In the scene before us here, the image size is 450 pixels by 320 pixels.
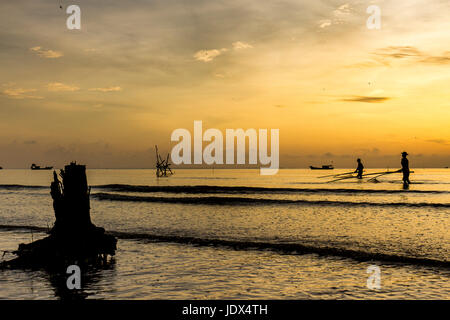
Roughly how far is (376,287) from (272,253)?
468cm

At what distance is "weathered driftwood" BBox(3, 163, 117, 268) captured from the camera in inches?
447

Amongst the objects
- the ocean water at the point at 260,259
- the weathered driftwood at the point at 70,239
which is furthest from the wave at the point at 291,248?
the weathered driftwood at the point at 70,239

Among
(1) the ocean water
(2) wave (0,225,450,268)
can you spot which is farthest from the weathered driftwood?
(2) wave (0,225,450,268)

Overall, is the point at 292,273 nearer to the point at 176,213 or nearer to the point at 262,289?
the point at 262,289

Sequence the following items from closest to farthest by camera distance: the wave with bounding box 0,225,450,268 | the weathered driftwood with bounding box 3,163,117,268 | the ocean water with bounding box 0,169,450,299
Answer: the ocean water with bounding box 0,169,450,299, the weathered driftwood with bounding box 3,163,117,268, the wave with bounding box 0,225,450,268

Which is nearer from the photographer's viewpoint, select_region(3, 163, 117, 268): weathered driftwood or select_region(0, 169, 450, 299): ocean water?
select_region(0, 169, 450, 299): ocean water

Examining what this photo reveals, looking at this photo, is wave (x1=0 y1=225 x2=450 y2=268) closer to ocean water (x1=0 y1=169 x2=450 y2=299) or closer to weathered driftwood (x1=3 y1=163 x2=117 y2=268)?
ocean water (x1=0 y1=169 x2=450 y2=299)

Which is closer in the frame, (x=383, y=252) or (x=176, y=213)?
(x=383, y=252)

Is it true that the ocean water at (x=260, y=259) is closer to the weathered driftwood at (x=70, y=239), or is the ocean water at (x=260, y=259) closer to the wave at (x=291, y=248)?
the wave at (x=291, y=248)

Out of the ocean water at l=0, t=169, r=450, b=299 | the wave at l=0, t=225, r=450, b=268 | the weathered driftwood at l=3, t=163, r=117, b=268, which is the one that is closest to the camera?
the ocean water at l=0, t=169, r=450, b=299

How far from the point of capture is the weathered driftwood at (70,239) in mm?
11352

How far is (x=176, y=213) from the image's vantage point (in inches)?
1079
